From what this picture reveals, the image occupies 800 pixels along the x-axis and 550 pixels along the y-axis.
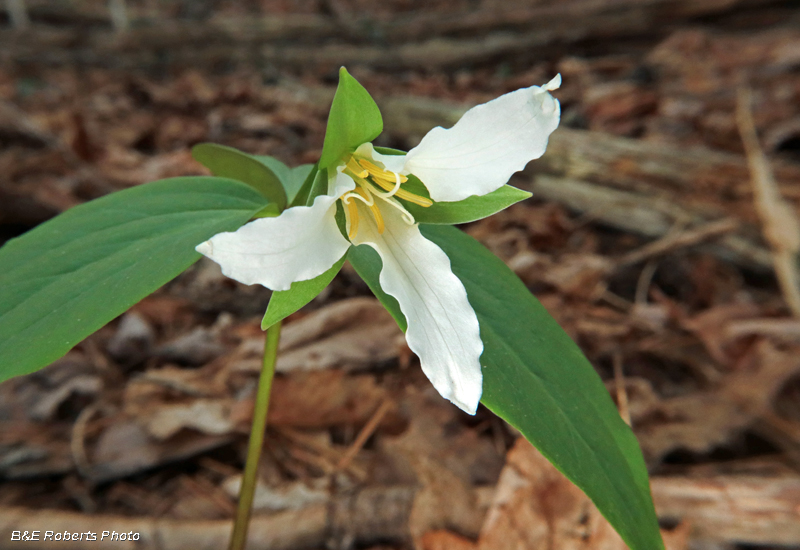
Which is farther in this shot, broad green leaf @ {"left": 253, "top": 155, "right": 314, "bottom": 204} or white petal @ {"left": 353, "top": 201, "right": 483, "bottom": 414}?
broad green leaf @ {"left": 253, "top": 155, "right": 314, "bottom": 204}

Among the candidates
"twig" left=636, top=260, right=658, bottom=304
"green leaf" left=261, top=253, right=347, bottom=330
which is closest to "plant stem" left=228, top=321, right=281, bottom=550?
"green leaf" left=261, top=253, right=347, bottom=330

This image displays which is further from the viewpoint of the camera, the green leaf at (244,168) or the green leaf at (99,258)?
the green leaf at (244,168)

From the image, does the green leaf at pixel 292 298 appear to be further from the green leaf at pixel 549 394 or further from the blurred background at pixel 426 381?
the blurred background at pixel 426 381

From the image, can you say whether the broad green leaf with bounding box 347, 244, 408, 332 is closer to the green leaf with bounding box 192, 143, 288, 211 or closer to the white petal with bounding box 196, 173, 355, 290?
the white petal with bounding box 196, 173, 355, 290

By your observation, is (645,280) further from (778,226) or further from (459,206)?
(459,206)

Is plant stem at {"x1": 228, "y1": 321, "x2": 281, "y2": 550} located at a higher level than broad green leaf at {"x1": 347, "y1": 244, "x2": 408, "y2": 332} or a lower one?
lower

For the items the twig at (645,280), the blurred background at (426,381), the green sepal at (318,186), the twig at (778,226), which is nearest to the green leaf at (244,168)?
the green sepal at (318,186)

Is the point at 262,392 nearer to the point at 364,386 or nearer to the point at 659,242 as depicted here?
the point at 364,386
